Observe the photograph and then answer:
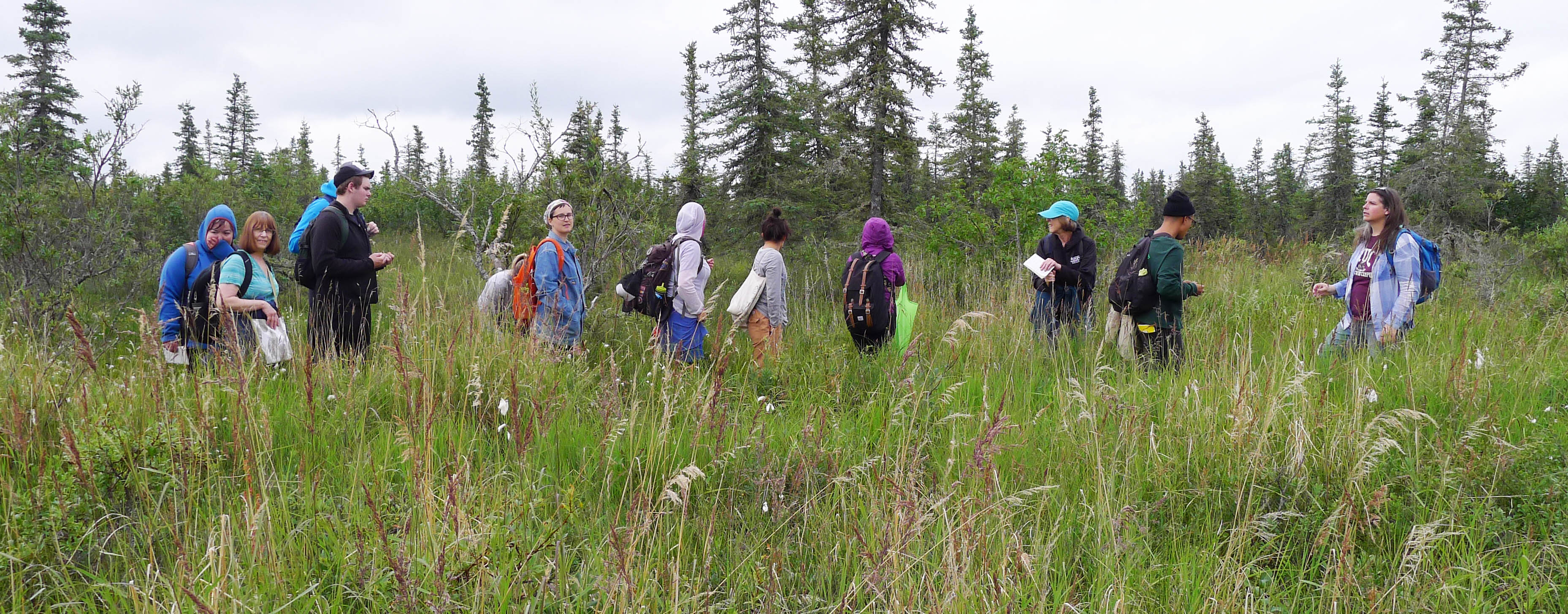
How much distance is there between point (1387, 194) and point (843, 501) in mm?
4262

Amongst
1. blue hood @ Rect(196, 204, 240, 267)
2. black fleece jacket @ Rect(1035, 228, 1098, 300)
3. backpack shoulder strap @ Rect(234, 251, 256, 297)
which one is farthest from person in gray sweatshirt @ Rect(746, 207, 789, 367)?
blue hood @ Rect(196, 204, 240, 267)

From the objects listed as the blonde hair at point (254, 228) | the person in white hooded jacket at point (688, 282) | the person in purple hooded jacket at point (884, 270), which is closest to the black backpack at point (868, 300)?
the person in purple hooded jacket at point (884, 270)

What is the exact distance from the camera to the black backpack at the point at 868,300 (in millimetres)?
5391

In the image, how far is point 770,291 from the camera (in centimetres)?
555

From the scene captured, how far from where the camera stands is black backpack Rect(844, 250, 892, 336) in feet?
17.7

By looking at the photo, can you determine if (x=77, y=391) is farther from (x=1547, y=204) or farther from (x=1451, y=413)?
(x=1547, y=204)

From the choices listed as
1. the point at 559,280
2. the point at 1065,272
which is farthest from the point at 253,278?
the point at 1065,272

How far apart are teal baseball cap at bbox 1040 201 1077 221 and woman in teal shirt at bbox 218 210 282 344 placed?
5.52m

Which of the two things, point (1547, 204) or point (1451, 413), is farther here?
point (1547, 204)

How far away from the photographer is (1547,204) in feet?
120

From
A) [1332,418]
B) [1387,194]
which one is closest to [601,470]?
[1332,418]

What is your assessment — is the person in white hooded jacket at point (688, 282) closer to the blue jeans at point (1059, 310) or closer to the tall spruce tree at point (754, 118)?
the blue jeans at point (1059, 310)

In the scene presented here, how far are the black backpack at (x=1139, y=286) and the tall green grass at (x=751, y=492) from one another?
0.77 m

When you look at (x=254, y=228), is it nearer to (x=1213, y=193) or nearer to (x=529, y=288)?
(x=529, y=288)
